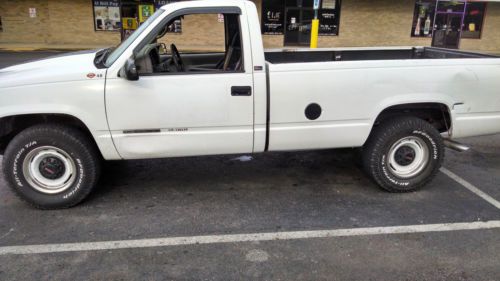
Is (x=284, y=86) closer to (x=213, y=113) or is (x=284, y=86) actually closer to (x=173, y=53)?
(x=213, y=113)

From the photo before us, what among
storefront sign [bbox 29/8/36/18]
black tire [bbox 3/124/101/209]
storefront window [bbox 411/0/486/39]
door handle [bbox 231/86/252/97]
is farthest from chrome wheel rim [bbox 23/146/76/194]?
storefront window [bbox 411/0/486/39]

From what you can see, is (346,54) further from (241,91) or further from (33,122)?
(33,122)

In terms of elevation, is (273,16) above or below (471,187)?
above

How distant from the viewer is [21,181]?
416 cm

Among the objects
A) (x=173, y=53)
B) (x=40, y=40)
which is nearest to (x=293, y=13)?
(x=40, y=40)

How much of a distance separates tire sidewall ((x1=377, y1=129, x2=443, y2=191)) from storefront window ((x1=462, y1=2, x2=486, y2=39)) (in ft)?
74.2

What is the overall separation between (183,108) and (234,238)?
4.17 feet

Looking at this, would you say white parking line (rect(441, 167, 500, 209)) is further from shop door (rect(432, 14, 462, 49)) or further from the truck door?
shop door (rect(432, 14, 462, 49))

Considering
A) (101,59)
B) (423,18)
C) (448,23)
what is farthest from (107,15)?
(101,59)

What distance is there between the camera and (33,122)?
4.24m

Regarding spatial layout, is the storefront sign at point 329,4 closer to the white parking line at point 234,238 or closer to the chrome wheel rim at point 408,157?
the chrome wheel rim at point 408,157

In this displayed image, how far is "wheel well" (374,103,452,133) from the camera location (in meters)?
4.57

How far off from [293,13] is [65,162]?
2038cm

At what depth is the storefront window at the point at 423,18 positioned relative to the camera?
23391mm
